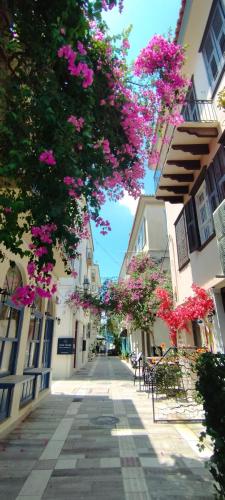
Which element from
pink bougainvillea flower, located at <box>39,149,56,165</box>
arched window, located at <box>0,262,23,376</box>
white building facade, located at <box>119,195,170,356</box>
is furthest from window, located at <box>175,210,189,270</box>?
pink bougainvillea flower, located at <box>39,149,56,165</box>

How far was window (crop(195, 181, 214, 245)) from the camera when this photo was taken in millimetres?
7340

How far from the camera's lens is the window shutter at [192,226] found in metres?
7.75

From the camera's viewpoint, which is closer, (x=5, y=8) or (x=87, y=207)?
(x=5, y=8)

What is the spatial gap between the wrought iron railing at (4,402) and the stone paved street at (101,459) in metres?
0.38

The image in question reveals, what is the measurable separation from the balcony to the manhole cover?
585 cm

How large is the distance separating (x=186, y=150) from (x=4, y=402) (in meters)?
6.62

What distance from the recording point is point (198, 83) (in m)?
7.43

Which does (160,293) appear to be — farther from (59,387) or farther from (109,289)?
(59,387)

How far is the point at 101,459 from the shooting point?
14.1 ft

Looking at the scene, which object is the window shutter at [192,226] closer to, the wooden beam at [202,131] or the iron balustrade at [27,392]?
the wooden beam at [202,131]

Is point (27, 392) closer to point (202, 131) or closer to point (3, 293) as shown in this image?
point (3, 293)

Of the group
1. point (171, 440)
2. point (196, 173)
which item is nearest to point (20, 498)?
point (171, 440)

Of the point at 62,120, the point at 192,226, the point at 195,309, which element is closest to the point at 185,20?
the point at 192,226

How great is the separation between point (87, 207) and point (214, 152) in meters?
4.25
